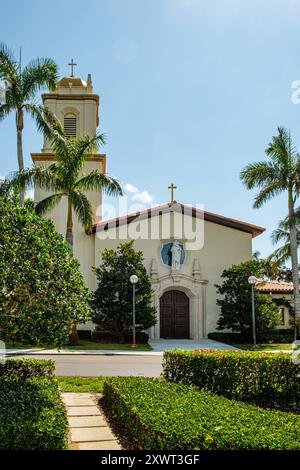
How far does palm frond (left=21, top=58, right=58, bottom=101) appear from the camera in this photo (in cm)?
2136

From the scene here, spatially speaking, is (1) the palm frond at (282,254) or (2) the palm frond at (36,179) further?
(1) the palm frond at (282,254)

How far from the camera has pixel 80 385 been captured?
10.6 metres

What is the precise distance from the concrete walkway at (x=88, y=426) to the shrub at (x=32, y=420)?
0.46 metres

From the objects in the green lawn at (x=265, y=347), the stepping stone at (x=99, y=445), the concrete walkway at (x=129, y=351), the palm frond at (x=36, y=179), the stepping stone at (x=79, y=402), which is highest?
the palm frond at (x=36, y=179)

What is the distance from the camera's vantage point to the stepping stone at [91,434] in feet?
19.9

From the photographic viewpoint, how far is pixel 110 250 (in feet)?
83.5

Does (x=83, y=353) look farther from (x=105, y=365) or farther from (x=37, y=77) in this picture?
(x=37, y=77)

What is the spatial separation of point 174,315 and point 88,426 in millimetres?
21346

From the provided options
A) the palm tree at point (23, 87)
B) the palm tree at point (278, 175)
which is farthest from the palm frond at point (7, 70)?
the palm tree at point (278, 175)

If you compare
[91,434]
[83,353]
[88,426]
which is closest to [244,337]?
[83,353]

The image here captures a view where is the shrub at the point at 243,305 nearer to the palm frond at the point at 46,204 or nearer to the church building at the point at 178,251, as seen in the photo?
the church building at the point at 178,251

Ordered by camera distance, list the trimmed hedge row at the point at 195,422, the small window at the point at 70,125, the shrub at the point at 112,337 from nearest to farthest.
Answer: the trimmed hedge row at the point at 195,422
the shrub at the point at 112,337
the small window at the point at 70,125

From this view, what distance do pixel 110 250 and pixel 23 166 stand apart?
21.8 feet

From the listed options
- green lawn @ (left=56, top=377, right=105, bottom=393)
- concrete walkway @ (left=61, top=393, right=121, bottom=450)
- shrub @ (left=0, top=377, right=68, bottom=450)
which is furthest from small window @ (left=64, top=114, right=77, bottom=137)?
shrub @ (left=0, top=377, right=68, bottom=450)
